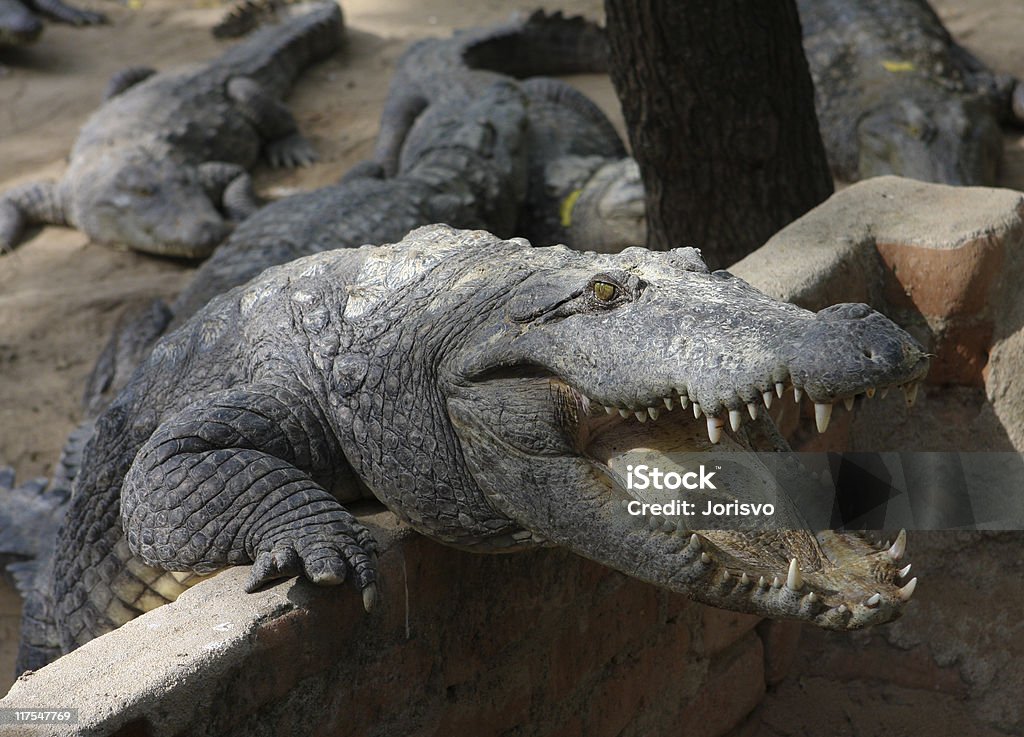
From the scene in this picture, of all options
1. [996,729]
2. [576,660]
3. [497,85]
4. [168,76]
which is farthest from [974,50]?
[576,660]

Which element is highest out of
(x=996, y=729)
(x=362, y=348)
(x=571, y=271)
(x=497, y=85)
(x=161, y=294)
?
(x=571, y=271)

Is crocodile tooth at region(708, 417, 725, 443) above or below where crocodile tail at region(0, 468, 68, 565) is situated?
above

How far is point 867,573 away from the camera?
6.10ft

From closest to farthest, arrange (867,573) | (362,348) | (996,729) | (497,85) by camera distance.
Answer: (867,573) < (362,348) < (996,729) < (497,85)

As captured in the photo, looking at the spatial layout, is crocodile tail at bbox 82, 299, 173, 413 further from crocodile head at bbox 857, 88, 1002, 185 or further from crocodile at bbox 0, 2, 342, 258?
crocodile head at bbox 857, 88, 1002, 185

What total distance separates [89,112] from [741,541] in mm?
7213

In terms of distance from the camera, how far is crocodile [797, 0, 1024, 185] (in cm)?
626

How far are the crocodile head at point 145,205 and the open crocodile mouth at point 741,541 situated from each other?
457cm

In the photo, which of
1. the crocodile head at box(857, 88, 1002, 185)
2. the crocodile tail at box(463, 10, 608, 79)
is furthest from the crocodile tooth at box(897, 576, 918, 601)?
the crocodile tail at box(463, 10, 608, 79)

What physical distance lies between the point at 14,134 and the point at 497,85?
11.4 ft

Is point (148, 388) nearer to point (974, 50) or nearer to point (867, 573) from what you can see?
point (867, 573)

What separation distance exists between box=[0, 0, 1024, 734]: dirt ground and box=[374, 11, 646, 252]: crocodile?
361mm

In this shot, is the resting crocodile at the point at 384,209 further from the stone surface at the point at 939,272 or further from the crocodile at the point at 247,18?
the crocodile at the point at 247,18

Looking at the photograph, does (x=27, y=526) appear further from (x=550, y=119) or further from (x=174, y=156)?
(x=550, y=119)
